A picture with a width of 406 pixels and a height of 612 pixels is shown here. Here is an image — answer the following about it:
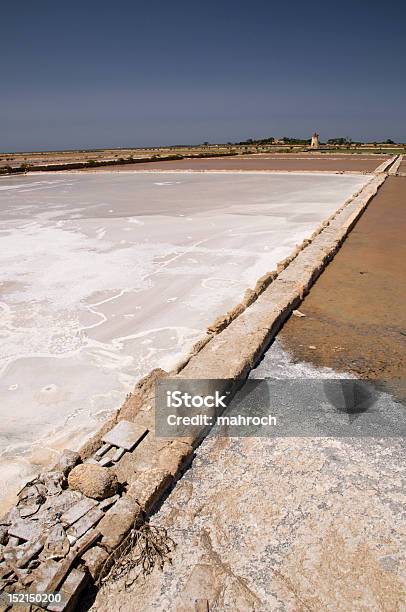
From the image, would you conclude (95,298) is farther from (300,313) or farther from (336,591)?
(336,591)

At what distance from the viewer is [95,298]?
5863mm

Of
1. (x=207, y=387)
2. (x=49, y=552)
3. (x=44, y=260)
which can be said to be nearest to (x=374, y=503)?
(x=207, y=387)

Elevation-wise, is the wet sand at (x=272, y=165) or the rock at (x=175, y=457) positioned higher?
the wet sand at (x=272, y=165)

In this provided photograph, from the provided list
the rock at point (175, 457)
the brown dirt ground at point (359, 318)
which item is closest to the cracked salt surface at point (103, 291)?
the rock at point (175, 457)

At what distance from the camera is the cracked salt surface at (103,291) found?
346 centimetres

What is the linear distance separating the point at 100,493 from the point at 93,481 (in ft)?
0.26

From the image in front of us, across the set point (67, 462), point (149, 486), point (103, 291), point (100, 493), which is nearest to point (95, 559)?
point (100, 493)

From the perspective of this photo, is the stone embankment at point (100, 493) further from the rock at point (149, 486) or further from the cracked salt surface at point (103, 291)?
the cracked salt surface at point (103, 291)

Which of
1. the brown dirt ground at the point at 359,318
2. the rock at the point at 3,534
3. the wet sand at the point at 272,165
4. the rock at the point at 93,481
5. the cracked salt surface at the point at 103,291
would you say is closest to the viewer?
the rock at the point at 3,534

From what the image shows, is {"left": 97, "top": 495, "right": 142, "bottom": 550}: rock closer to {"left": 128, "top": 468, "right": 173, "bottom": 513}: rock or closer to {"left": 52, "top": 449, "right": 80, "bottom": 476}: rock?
{"left": 128, "top": 468, "right": 173, "bottom": 513}: rock

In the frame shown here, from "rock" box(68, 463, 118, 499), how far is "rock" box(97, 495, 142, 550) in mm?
104

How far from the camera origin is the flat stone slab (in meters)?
2.79

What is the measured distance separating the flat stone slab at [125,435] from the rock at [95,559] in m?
0.73

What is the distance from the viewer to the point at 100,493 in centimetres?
234
